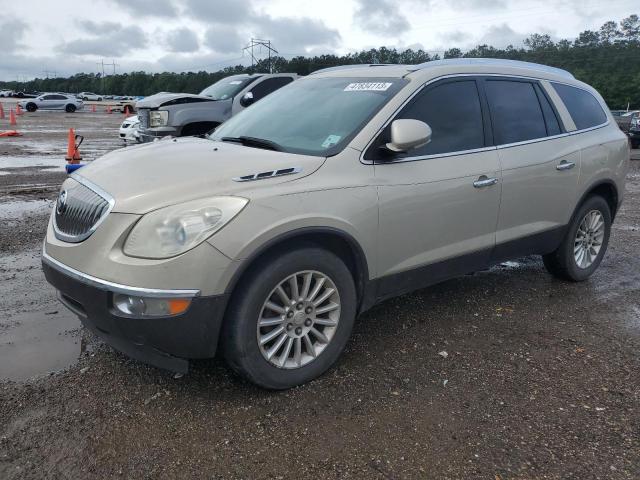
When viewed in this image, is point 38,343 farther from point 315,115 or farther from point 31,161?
point 31,161

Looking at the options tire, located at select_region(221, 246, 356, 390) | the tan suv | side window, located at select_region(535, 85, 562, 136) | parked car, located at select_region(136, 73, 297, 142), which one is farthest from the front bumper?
parked car, located at select_region(136, 73, 297, 142)

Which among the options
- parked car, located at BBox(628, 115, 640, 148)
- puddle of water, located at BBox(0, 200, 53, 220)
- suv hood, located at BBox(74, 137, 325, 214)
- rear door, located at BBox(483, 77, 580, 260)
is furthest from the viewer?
parked car, located at BBox(628, 115, 640, 148)

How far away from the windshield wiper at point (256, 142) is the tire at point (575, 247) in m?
2.88

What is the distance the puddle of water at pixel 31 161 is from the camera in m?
12.8

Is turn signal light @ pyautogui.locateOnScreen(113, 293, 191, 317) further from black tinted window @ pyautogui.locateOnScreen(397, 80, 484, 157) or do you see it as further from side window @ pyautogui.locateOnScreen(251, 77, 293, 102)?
side window @ pyautogui.locateOnScreen(251, 77, 293, 102)

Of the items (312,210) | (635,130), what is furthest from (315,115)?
(635,130)

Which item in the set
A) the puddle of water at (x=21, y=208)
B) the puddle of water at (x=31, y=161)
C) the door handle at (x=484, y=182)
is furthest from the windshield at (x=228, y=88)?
the door handle at (x=484, y=182)

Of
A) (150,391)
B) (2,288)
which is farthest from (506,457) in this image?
(2,288)

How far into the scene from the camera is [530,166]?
4426 mm

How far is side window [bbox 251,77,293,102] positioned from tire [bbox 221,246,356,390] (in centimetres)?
840

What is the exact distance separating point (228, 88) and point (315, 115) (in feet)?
26.1

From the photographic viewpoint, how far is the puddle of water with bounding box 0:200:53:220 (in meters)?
7.48

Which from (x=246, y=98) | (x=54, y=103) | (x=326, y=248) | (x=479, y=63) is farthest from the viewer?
(x=54, y=103)

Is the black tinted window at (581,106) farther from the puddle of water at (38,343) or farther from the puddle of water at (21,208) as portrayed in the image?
the puddle of water at (21,208)
